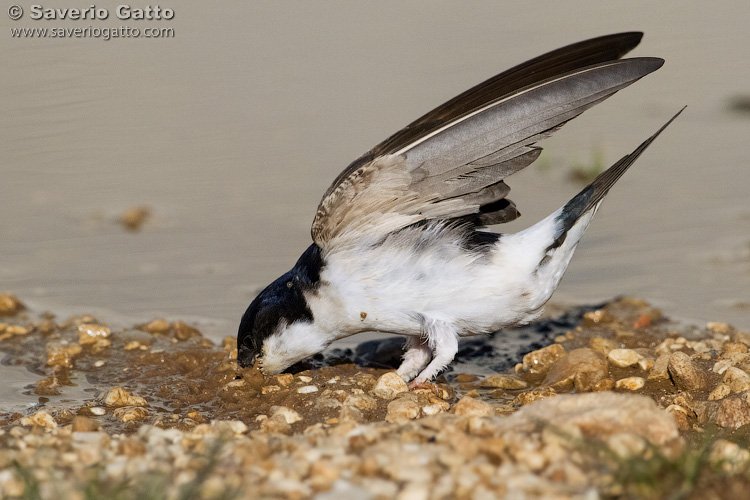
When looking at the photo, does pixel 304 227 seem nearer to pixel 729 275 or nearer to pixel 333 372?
pixel 333 372

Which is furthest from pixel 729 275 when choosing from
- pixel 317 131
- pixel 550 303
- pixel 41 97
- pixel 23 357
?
pixel 41 97

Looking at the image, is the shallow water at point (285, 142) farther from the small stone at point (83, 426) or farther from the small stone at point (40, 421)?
the small stone at point (83, 426)

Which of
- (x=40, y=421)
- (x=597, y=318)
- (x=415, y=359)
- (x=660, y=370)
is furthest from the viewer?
(x=597, y=318)

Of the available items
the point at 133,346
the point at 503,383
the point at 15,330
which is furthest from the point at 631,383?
the point at 15,330

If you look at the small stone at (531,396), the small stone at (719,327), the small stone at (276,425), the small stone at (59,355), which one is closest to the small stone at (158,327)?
the small stone at (59,355)

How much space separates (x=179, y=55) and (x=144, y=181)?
174 cm

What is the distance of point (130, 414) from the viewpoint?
4090mm

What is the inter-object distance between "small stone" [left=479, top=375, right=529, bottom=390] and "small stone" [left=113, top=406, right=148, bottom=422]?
1810 millimetres

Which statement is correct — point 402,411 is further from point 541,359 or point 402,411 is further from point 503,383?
point 541,359

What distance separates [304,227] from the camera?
715cm

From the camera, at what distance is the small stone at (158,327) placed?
221 inches

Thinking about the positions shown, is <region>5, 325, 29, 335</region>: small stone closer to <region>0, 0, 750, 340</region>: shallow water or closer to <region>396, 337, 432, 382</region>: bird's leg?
<region>0, 0, 750, 340</region>: shallow water

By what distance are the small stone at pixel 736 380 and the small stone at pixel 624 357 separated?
0.54 meters

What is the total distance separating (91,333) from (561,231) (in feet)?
9.70
